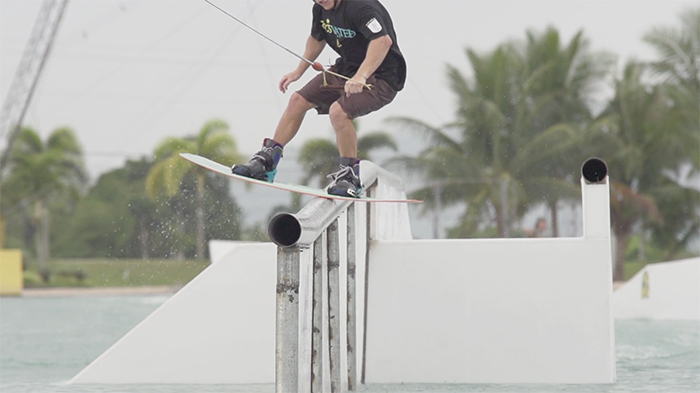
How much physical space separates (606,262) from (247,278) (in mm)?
2681

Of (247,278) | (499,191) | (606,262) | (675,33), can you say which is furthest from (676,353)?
(675,33)

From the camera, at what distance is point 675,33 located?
32562mm

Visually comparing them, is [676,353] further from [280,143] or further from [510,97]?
[510,97]

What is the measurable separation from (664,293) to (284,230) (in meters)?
12.7

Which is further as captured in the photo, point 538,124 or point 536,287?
point 538,124

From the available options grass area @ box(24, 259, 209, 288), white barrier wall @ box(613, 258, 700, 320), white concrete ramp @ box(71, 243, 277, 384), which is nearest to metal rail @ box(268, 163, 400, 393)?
white concrete ramp @ box(71, 243, 277, 384)

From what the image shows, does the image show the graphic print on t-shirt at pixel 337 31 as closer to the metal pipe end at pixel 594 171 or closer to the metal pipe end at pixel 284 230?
the metal pipe end at pixel 284 230

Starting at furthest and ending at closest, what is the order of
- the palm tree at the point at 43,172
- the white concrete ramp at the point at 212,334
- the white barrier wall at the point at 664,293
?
the palm tree at the point at 43,172 → the white barrier wall at the point at 664,293 → the white concrete ramp at the point at 212,334

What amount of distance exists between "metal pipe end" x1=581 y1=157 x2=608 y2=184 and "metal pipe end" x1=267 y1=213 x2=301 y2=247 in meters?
3.04

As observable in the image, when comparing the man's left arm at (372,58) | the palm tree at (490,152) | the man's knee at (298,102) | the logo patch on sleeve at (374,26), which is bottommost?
the man's knee at (298,102)

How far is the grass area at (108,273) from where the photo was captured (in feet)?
132

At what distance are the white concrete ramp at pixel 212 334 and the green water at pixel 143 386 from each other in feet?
0.43

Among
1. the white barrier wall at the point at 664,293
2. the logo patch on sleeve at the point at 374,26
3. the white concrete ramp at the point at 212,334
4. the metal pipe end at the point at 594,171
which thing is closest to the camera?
the logo patch on sleeve at the point at 374,26

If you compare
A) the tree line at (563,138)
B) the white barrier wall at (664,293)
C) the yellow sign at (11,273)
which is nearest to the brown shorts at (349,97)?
the white barrier wall at (664,293)
